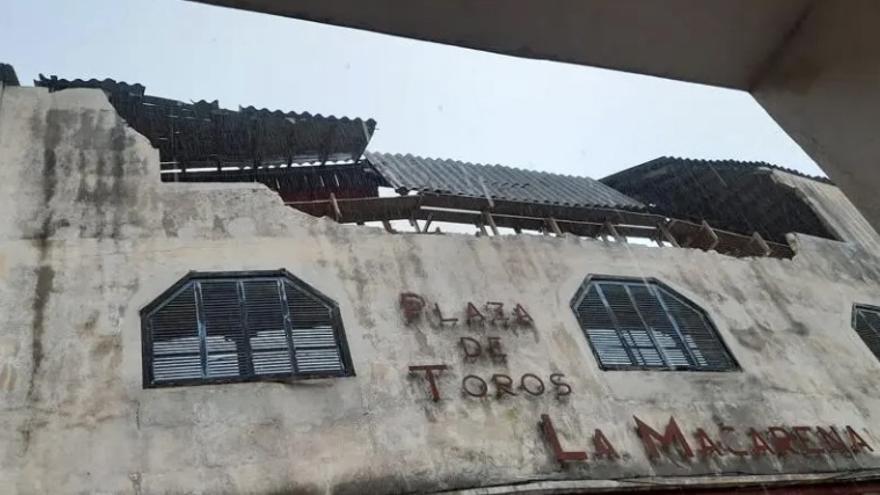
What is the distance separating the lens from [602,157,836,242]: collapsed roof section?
44.6ft

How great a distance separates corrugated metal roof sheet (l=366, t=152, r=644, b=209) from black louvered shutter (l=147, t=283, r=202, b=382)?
11.1 ft

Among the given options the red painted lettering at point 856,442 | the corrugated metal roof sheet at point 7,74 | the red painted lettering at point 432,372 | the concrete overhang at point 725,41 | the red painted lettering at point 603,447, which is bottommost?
the concrete overhang at point 725,41

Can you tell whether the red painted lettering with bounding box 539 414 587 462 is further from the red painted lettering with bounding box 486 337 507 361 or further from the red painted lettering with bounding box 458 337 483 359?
the red painted lettering with bounding box 458 337 483 359

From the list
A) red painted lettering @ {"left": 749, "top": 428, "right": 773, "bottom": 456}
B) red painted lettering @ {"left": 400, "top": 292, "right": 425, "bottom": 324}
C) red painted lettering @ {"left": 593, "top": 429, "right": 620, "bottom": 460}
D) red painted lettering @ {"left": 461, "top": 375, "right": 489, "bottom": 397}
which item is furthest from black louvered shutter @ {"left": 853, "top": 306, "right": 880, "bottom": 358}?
red painted lettering @ {"left": 400, "top": 292, "right": 425, "bottom": 324}

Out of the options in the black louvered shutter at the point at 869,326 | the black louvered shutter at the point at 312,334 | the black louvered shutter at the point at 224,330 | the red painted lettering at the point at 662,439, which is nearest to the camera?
the black louvered shutter at the point at 224,330

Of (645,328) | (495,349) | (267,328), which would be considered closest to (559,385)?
(495,349)

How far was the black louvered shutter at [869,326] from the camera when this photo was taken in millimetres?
10711

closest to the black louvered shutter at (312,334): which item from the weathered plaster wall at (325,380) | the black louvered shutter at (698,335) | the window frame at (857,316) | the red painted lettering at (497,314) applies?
the weathered plaster wall at (325,380)

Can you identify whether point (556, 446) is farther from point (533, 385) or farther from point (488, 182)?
point (488, 182)

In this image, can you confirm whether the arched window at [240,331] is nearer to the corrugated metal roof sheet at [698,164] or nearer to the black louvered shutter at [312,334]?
the black louvered shutter at [312,334]

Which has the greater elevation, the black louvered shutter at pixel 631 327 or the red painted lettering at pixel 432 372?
the black louvered shutter at pixel 631 327

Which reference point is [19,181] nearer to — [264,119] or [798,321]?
[264,119]

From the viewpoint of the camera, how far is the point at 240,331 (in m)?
7.62

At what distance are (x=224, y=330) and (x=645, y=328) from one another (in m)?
4.69
